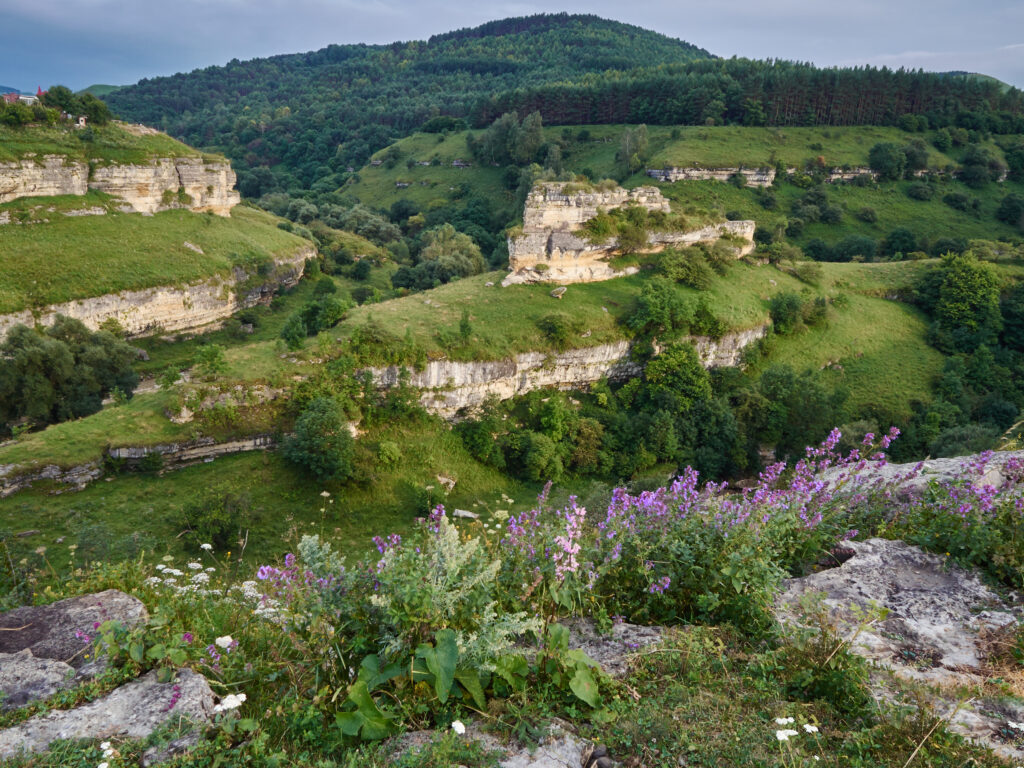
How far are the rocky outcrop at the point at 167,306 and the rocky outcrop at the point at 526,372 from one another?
23.3 metres

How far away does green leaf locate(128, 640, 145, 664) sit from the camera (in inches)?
151

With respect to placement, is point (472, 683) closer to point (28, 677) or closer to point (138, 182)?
point (28, 677)

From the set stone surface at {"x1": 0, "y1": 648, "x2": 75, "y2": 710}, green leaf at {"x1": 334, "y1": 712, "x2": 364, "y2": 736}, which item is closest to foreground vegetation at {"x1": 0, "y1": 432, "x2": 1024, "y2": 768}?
green leaf at {"x1": 334, "y1": 712, "x2": 364, "y2": 736}

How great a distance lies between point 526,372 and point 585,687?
25783 millimetres

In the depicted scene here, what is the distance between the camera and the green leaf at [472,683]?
12.7ft

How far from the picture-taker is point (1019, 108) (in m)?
Result: 80.9

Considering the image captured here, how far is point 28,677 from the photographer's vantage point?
12.6 ft

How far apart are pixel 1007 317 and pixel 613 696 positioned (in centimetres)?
5122

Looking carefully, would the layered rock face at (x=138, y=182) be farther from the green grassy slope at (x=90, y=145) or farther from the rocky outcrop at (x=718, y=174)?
the rocky outcrop at (x=718, y=174)

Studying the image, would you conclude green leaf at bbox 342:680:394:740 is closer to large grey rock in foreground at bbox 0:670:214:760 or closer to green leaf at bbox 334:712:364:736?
green leaf at bbox 334:712:364:736

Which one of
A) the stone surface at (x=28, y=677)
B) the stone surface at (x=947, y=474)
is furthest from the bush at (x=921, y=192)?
the stone surface at (x=28, y=677)

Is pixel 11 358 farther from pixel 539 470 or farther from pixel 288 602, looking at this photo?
pixel 288 602

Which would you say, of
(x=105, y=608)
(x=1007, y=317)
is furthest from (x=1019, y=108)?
(x=105, y=608)

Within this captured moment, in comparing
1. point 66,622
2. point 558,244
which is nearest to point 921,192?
point 558,244
